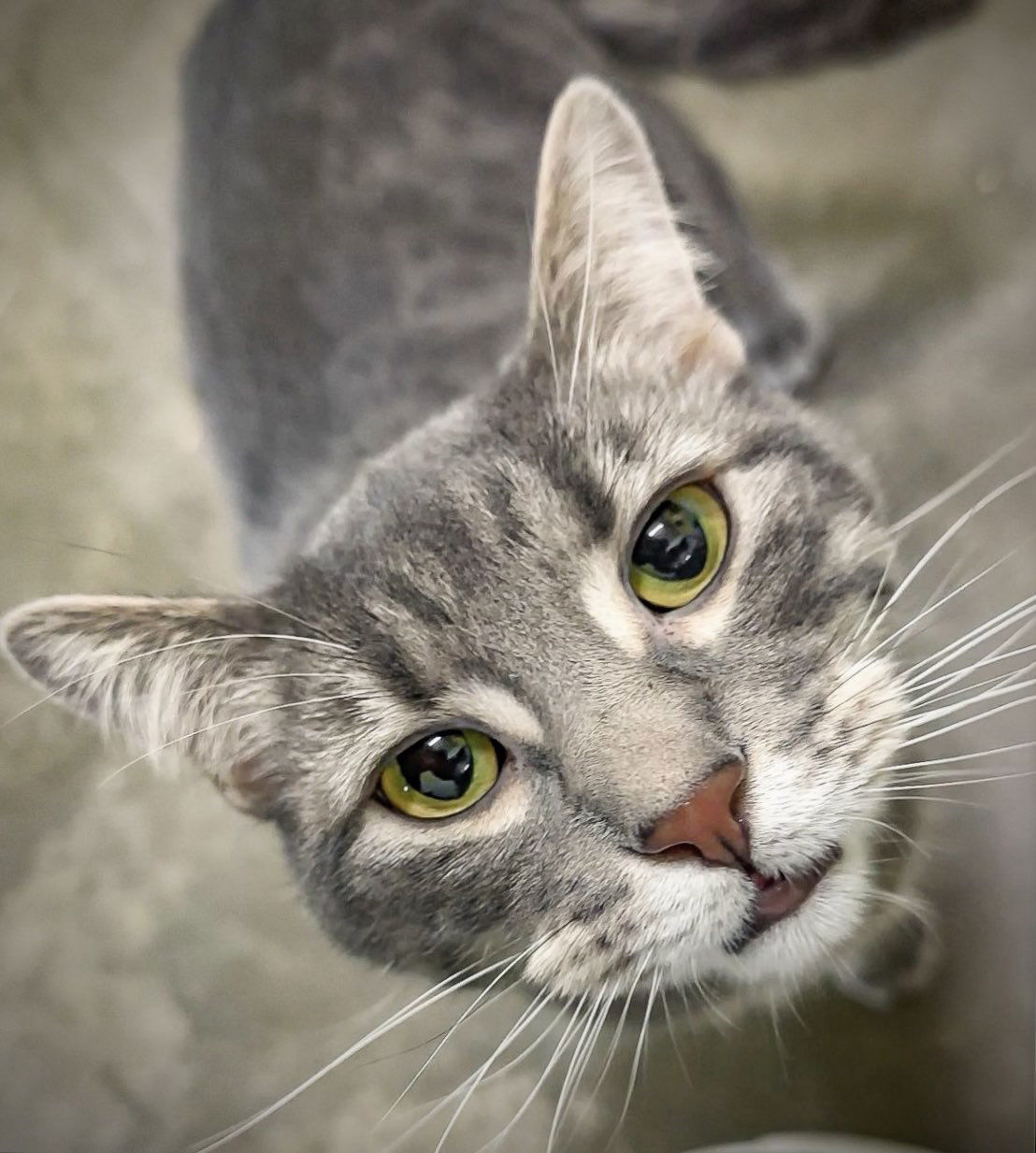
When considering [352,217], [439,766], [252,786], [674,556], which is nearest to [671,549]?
[674,556]

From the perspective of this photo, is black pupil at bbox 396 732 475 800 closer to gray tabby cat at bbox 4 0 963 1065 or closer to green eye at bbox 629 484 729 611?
gray tabby cat at bbox 4 0 963 1065

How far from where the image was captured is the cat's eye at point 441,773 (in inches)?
27.6

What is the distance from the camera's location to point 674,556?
716 millimetres

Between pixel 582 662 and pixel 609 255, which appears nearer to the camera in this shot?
pixel 582 662

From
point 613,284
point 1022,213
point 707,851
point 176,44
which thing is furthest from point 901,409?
point 176,44

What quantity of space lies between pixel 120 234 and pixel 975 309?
35.9 inches

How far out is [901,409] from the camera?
1.02 meters

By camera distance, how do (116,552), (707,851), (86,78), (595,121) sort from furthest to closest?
(86,78), (116,552), (595,121), (707,851)

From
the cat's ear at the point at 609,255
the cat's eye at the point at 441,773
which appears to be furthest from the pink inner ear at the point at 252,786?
the cat's ear at the point at 609,255

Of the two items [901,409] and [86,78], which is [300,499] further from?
[901,409]

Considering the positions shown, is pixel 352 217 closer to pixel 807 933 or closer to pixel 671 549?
pixel 671 549

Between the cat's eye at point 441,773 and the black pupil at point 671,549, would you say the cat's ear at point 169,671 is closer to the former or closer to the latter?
the cat's eye at point 441,773

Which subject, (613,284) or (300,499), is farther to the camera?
(300,499)

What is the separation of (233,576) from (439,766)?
35 centimetres
